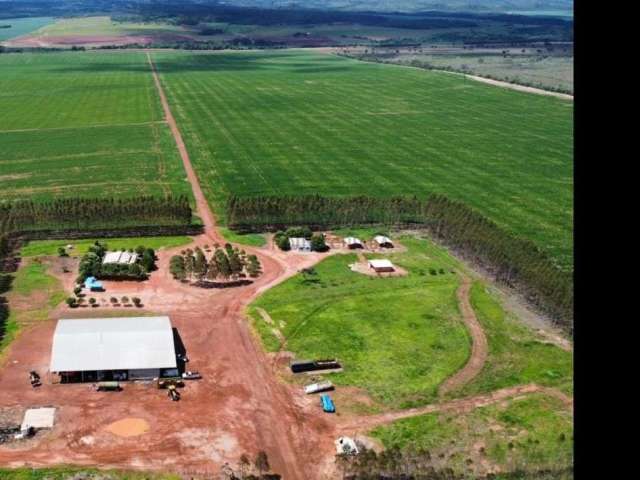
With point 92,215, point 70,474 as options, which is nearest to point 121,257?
point 92,215

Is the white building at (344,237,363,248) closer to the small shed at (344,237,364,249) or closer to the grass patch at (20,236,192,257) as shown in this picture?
the small shed at (344,237,364,249)

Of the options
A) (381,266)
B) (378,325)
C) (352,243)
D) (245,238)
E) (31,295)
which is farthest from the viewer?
(245,238)

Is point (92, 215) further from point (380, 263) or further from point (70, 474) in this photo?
point (70, 474)

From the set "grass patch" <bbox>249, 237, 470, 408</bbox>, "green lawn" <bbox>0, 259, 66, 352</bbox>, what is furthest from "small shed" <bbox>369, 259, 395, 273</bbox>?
"green lawn" <bbox>0, 259, 66, 352</bbox>

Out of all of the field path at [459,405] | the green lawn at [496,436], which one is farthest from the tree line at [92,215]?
the green lawn at [496,436]

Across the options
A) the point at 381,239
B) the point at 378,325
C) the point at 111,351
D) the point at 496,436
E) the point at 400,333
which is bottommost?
the point at 496,436
